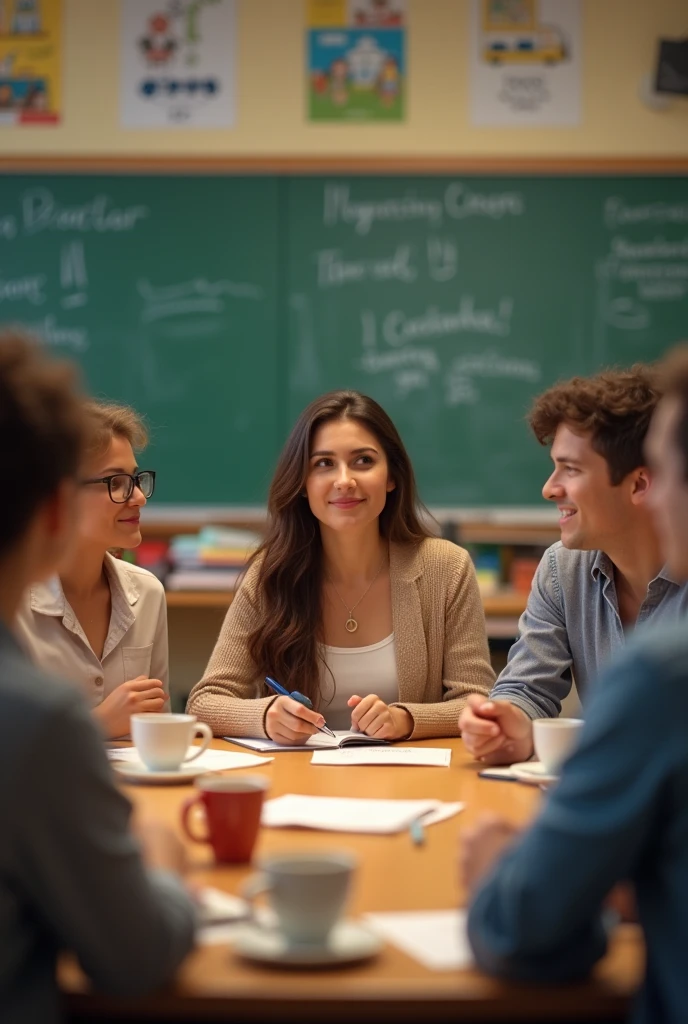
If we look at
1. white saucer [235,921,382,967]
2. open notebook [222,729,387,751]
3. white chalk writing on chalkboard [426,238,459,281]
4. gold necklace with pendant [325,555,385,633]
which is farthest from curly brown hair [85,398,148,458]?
white chalk writing on chalkboard [426,238,459,281]

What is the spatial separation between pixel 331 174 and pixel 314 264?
0.32 metres

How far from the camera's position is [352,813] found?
5.06 feet

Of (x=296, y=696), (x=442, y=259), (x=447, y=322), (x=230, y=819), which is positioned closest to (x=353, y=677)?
(x=296, y=696)

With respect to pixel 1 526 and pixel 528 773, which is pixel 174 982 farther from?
pixel 528 773

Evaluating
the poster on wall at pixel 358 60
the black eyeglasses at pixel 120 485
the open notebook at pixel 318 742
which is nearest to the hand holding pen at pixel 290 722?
the open notebook at pixel 318 742

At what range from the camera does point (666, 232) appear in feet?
13.7

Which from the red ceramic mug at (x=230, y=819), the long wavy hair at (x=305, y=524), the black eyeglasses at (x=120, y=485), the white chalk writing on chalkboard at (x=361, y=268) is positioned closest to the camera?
the red ceramic mug at (x=230, y=819)

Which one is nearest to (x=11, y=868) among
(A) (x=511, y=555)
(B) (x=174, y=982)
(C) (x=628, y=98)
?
(B) (x=174, y=982)

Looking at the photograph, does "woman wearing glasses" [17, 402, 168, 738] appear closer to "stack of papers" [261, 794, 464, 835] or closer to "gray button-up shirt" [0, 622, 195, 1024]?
"stack of papers" [261, 794, 464, 835]

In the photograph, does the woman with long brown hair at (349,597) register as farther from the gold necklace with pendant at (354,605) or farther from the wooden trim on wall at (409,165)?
the wooden trim on wall at (409,165)

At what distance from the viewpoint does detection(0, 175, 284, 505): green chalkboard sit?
166 inches

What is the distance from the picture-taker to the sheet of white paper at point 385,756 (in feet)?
6.27

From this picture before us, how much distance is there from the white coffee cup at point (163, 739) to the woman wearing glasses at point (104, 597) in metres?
0.49

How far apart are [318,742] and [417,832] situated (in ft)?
2.26
